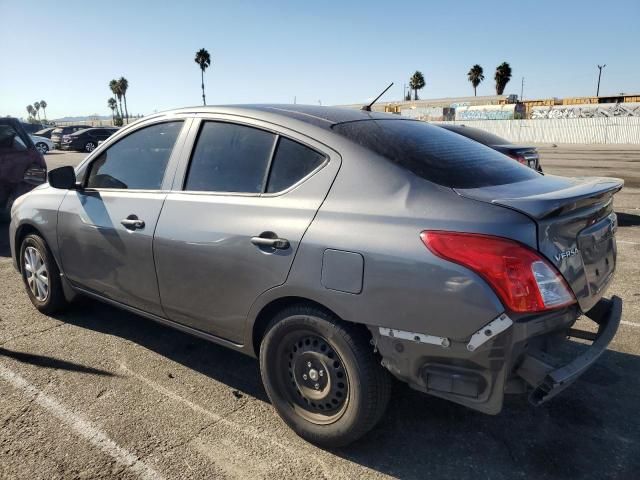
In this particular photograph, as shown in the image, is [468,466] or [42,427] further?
[42,427]

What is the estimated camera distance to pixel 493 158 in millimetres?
3102

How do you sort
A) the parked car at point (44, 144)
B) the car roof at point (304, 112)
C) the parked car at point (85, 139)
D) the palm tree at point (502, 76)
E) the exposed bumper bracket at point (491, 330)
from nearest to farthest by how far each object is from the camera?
the exposed bumper bracket at point (491, 330)
the car roof at point (304, 112)
the parked car at point (85, 139)
the parked car at point (44, 144)
the palm tree at point (502, 76)

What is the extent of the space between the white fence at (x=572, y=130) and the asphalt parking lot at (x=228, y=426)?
32918 mm

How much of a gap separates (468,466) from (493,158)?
1.73 meters

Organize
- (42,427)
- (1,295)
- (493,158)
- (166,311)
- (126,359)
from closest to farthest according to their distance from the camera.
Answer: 1. (42,427)
2. (493,158)
3. (166,311)
4. (126,359)
5. (1,295)

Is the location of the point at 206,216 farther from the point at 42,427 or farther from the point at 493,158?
the point at 493,158

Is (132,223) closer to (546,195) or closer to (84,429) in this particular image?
(84,429)

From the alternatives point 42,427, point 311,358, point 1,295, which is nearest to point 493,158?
point 311,358

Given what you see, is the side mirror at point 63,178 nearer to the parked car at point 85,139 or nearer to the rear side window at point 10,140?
the rear side window at point 10,140

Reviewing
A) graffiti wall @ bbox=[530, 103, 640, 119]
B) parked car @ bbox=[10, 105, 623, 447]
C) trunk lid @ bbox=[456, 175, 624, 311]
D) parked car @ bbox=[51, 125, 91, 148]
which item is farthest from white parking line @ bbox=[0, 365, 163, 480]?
graffiti wall @ bbox=[530, 103, 640, 119]

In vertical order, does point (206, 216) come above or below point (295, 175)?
below

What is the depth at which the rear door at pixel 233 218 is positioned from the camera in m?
2.62

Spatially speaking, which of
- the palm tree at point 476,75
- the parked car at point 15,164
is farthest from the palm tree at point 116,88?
the parked car at point 15,164

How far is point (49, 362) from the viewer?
364cm
